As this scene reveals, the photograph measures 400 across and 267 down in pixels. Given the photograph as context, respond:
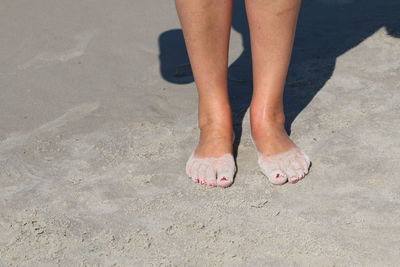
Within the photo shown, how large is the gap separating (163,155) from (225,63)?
0.39 meters

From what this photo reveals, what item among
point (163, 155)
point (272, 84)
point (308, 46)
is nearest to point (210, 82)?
point (272, 84)

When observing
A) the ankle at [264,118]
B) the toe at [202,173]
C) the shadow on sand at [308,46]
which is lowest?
the shadow on sand at [308,46]

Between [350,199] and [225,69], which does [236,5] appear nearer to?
[225,69]

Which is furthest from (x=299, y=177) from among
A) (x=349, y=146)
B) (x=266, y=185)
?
(x=349, y=146)

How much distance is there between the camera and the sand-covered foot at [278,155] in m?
2.61

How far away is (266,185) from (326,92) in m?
0.78

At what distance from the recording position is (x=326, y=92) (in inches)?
128

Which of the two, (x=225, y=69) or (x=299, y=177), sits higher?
(x=225, y=69)

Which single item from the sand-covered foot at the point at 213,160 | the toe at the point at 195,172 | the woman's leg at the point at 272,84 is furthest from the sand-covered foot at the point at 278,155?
the toe at the point at 195,172

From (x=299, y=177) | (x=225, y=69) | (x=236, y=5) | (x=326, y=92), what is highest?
(x=225, y=69)

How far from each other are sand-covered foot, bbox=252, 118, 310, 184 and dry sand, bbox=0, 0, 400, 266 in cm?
3

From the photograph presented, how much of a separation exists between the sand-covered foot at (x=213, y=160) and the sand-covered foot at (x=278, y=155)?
0.33 ft

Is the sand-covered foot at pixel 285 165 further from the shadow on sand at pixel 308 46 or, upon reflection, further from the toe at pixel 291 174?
the shadow on sand at pixel 308 46

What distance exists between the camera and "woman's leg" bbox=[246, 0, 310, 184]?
103 inches
